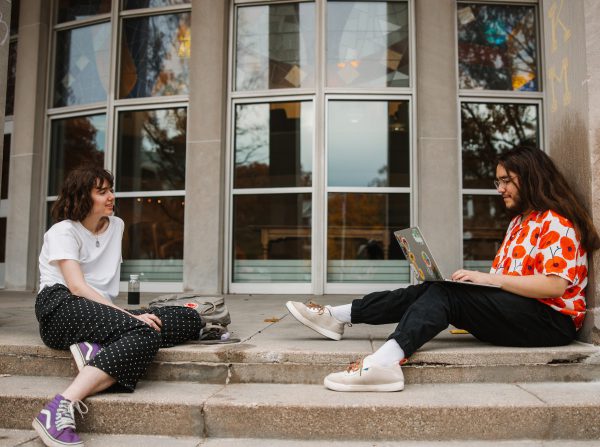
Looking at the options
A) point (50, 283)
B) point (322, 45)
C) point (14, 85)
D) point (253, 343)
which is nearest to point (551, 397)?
point (253, 343)

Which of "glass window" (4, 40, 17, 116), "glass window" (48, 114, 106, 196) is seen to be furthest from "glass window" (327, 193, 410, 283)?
"glass window" (4, 40, 17, 116)

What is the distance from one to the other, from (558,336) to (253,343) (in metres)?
1.83

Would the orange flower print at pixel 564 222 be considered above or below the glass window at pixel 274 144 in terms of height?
below

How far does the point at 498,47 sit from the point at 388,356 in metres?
6.07

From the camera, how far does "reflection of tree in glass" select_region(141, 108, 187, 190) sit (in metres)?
7.66

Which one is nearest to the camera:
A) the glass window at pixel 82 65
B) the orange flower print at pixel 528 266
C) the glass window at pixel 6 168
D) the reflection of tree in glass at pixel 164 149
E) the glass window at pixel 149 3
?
the orange flower print at pixel 528 266

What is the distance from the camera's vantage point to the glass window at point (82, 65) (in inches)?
314

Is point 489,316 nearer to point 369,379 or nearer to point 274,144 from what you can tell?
point 369,379

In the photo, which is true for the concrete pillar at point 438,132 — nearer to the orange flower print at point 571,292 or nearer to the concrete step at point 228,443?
the orange flower print at point 571,292

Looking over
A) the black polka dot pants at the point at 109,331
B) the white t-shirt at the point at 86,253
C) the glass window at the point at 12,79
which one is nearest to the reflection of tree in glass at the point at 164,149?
the glass window at the point at 12,79

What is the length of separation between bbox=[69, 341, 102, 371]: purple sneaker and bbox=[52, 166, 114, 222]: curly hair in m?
0.80

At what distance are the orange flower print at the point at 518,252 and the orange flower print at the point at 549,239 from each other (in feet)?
0.39

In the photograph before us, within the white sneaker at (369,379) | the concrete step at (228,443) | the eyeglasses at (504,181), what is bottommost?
the concrete step at (228,443)

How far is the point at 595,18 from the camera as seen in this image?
10.7 feet
